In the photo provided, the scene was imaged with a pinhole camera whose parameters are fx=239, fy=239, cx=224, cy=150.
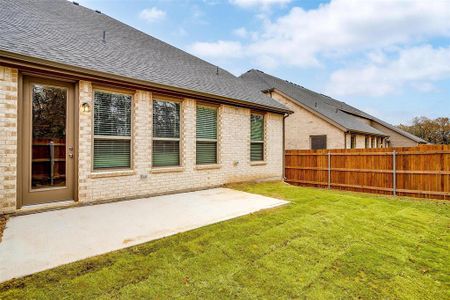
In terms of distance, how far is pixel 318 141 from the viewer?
49.7ft

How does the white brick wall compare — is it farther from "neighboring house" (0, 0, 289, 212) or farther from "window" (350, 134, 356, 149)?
"window" (350, 134, 356, 149)

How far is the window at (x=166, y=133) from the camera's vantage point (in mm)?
6848

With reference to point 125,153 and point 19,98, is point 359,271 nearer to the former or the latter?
point 125,153

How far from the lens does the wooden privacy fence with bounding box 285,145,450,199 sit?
7.81m

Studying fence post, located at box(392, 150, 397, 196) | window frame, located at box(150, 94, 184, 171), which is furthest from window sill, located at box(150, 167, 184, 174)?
fence post, located at box(392, 150, 397, 196)

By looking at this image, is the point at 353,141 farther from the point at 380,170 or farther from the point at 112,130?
the point at 112,130

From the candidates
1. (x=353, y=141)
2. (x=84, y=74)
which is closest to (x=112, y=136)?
(x=84, y=74)

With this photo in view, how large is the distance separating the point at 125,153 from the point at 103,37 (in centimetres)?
418

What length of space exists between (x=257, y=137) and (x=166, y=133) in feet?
13.9

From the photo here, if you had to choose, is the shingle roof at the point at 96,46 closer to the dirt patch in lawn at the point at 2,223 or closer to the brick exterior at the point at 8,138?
the brick exterior at the point at 8,138

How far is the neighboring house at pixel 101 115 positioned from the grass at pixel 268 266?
122 inches

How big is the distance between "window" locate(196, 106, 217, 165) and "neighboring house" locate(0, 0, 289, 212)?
0.03 metres

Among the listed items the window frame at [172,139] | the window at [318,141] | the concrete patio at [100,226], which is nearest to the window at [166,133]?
the window frame at [172,139]

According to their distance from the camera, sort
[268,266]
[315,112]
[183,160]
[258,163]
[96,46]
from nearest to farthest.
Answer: [268,266]
[96,46]
[183,160]
[258,163]
[315,112]
